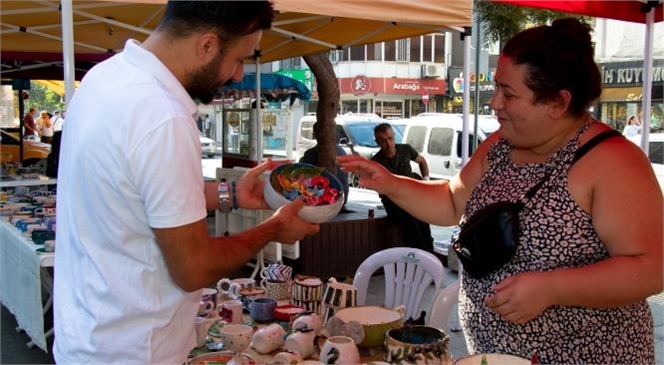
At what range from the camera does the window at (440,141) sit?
11.7 metres

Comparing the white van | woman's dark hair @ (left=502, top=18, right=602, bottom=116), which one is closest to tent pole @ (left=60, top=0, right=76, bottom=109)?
woman's dark hair @ (left=502, top=18, right=602, bottom=116)

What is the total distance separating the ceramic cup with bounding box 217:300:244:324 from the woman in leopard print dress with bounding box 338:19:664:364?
812 millimetres

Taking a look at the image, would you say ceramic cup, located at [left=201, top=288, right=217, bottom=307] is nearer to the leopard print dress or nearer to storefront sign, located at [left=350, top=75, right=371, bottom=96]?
the leopard print dress

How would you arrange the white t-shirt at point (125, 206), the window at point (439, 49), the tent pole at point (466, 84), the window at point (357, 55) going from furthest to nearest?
the window at point (439, 49)
the window at point (357, 55)
the tent pole at point (466, 84)
the white t-shirt at point (125, 206)

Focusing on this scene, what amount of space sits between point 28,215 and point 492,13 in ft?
13.2

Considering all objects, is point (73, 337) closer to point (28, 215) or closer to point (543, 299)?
point (543, 299)

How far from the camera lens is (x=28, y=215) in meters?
4.75

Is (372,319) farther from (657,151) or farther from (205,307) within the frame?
(657,151)

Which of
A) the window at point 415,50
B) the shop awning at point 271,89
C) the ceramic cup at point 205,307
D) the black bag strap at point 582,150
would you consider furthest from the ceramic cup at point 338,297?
the window at point 415,50

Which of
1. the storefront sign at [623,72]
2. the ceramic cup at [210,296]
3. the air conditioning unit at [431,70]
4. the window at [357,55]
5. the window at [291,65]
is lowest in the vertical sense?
the ceramic cup at [210,296]

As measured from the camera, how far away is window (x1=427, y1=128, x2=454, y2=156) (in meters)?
11.7

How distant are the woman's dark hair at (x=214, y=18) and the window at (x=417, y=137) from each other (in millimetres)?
10896

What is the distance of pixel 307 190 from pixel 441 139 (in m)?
10.1

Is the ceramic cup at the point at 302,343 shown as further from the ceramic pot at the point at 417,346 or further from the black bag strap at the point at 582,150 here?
the black bag strap at the point at 582,150
